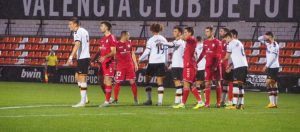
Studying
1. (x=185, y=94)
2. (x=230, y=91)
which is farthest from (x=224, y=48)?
(x=185, y=94)

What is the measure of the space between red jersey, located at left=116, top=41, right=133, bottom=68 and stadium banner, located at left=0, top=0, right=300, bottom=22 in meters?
14.4

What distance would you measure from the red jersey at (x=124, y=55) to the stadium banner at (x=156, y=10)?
14.4 m

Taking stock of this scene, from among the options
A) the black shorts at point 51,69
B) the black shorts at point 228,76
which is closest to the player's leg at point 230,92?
the black shorts at point 228,76

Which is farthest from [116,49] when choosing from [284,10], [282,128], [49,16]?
[49,16]

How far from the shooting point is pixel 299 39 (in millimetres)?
36094

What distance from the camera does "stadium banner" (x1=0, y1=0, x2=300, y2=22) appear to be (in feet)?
116

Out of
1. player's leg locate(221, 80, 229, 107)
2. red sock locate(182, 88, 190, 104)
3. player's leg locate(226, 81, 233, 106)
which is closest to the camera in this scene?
red sock locate(182, 88, 190, 104)

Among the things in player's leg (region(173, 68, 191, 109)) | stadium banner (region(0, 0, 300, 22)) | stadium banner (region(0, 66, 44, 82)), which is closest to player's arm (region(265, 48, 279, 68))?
player's leg (region(173, 68, 191, 109))

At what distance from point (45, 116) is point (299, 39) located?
21476 millimetres

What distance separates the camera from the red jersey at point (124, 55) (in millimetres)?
22078

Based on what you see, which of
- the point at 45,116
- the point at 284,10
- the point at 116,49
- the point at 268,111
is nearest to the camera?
the point at 45,116

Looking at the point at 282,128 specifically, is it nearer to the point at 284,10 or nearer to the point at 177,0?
the point at 284,10

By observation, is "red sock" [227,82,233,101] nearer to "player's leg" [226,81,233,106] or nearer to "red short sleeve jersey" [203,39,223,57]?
"player's leg" [226,81,233,106]

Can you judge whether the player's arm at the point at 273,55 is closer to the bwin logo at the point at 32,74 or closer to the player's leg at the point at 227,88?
the player's leg at the point at 227,88
